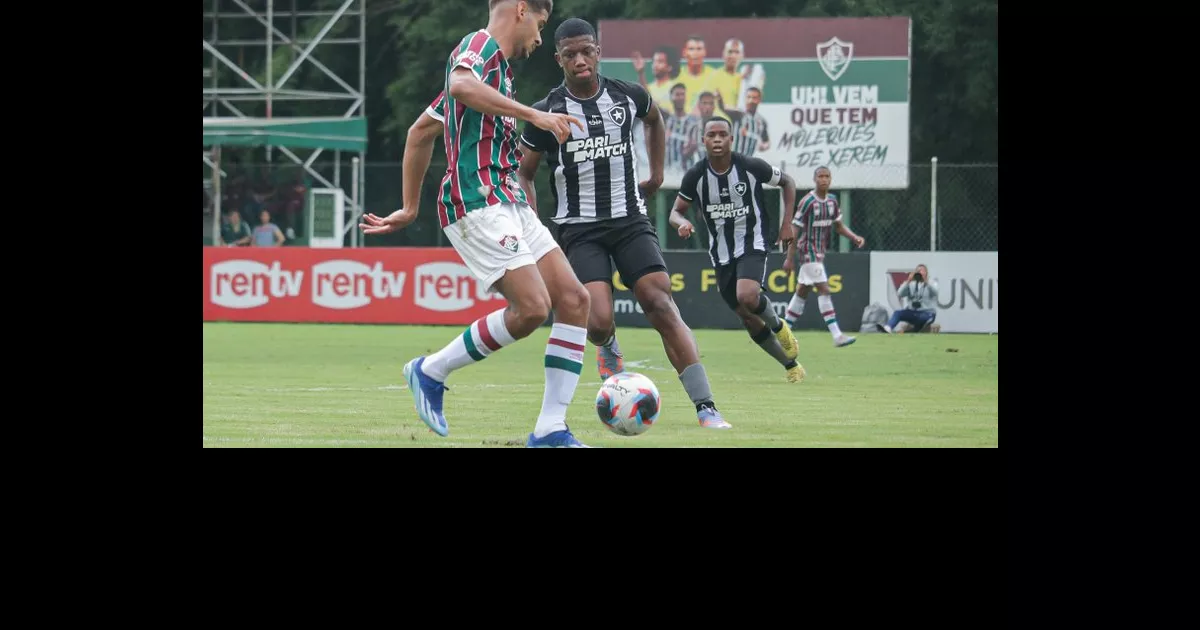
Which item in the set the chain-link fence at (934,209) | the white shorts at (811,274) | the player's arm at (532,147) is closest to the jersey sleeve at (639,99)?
the player's arm at (532,147)

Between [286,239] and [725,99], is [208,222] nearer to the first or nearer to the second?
[286,239]

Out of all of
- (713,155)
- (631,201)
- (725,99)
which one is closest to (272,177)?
(725,99)

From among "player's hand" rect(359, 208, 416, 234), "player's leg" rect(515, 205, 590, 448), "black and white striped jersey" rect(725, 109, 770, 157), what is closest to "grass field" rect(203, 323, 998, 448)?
"player's leg" rect(515, 205, 590, 448)

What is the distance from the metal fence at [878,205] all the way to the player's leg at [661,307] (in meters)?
15.3

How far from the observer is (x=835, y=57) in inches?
1058

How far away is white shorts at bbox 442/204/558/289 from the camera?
8062 millimetres

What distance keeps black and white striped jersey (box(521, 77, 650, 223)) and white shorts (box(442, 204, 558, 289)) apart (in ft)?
4.71

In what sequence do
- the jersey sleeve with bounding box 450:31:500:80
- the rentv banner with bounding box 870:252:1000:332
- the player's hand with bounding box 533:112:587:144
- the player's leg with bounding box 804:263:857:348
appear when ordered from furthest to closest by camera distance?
the rentv banner with bounding box 870:252:1000:332 < the player's leg with bounding box 804:263:857:348 < the jersey sleeve with bounding box 450:31:500:80 < the player's hand with bounding box 533:112:587:144

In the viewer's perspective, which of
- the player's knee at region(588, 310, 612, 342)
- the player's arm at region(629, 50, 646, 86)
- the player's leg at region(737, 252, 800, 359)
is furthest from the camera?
the player's arm at region(629, 50, 646, 86)

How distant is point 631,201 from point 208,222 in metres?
21.6

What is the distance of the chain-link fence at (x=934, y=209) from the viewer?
82.4 feet

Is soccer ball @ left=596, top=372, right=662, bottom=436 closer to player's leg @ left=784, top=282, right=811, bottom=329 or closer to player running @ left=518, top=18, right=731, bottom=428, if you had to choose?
player running @ left=518, top=18, right=731, bottom=428

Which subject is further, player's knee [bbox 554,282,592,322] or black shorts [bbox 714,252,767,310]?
black shorts [bbox 714,252,767,310]

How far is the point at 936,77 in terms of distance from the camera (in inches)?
1181
